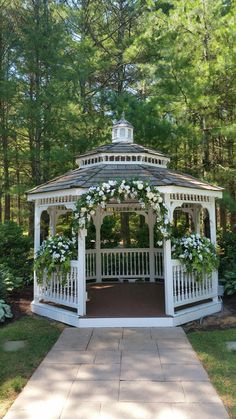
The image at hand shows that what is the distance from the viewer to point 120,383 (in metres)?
3.95

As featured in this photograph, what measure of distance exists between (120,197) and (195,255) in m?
1.77

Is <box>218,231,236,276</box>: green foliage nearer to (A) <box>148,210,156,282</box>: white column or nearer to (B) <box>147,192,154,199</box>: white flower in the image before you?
(A) <box>148,210,156,282</box>: white column

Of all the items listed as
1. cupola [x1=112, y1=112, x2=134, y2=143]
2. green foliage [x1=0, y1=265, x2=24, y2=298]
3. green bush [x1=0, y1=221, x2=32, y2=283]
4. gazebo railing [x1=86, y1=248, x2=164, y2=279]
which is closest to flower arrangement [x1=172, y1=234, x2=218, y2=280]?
gazebo railing [x1=86, y1=248, x2=164, y2=279]

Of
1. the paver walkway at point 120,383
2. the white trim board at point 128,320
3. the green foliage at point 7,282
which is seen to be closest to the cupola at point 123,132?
the green foliage at point 7,282

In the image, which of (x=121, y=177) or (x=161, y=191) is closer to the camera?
(x=161, y=191)

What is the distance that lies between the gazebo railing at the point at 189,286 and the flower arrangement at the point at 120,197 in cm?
78

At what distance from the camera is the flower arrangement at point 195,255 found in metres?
6.61

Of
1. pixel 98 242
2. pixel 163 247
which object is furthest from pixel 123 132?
pixel 163 247

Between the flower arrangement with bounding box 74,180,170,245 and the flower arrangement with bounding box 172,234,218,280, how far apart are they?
20.6 inches

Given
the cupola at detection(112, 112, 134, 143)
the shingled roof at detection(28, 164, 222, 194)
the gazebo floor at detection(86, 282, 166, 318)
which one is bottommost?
the gazebo floor at detection(86, 282, 166, 318)

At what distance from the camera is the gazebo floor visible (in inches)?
263

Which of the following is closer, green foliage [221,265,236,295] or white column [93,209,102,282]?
green foliage [221,265,236,295]

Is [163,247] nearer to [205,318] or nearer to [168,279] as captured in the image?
[168,279]

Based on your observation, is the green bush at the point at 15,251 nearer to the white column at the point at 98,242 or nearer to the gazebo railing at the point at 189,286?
the white column at the point at 98,242
